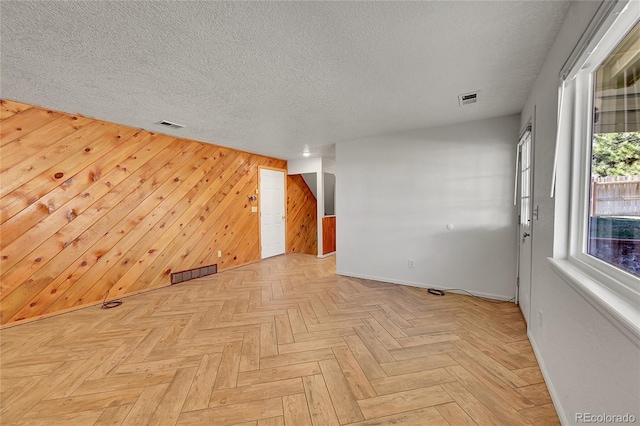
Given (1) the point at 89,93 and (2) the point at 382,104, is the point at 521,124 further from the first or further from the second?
(1) the point at 89,93

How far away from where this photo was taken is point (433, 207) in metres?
3.46

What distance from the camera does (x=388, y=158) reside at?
12.3ft

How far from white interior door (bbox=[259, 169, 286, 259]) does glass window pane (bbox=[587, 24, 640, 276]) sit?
190 inches

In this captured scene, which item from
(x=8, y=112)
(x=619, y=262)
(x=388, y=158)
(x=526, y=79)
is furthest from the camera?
(x=388, y=158)

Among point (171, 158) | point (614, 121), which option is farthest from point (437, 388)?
point (171, 158)

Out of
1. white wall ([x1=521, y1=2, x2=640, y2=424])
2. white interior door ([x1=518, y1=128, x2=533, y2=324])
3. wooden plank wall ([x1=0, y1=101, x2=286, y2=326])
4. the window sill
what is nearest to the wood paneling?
wooden plank wall ([x1=0, y1=101, x2=286, y2=326])

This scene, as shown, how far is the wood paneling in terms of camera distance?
566 centimetres

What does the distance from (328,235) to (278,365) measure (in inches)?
160

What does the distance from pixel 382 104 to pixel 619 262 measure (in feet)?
6.95

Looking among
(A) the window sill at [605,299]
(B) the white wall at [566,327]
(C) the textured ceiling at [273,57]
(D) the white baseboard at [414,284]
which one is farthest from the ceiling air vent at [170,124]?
(A) the window sill at [605,299]

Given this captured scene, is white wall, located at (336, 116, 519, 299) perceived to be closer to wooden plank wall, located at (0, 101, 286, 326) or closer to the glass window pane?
the glass window pane

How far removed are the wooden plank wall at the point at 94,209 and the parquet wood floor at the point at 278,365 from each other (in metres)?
0.39

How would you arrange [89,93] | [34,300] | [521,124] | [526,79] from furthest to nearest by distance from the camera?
1. [521,124]
2. [34,300]
3. [89,93]
4. [526,79]

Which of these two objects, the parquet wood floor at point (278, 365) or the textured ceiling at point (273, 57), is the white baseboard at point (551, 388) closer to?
the parquet wood floor at point (278, 365)
